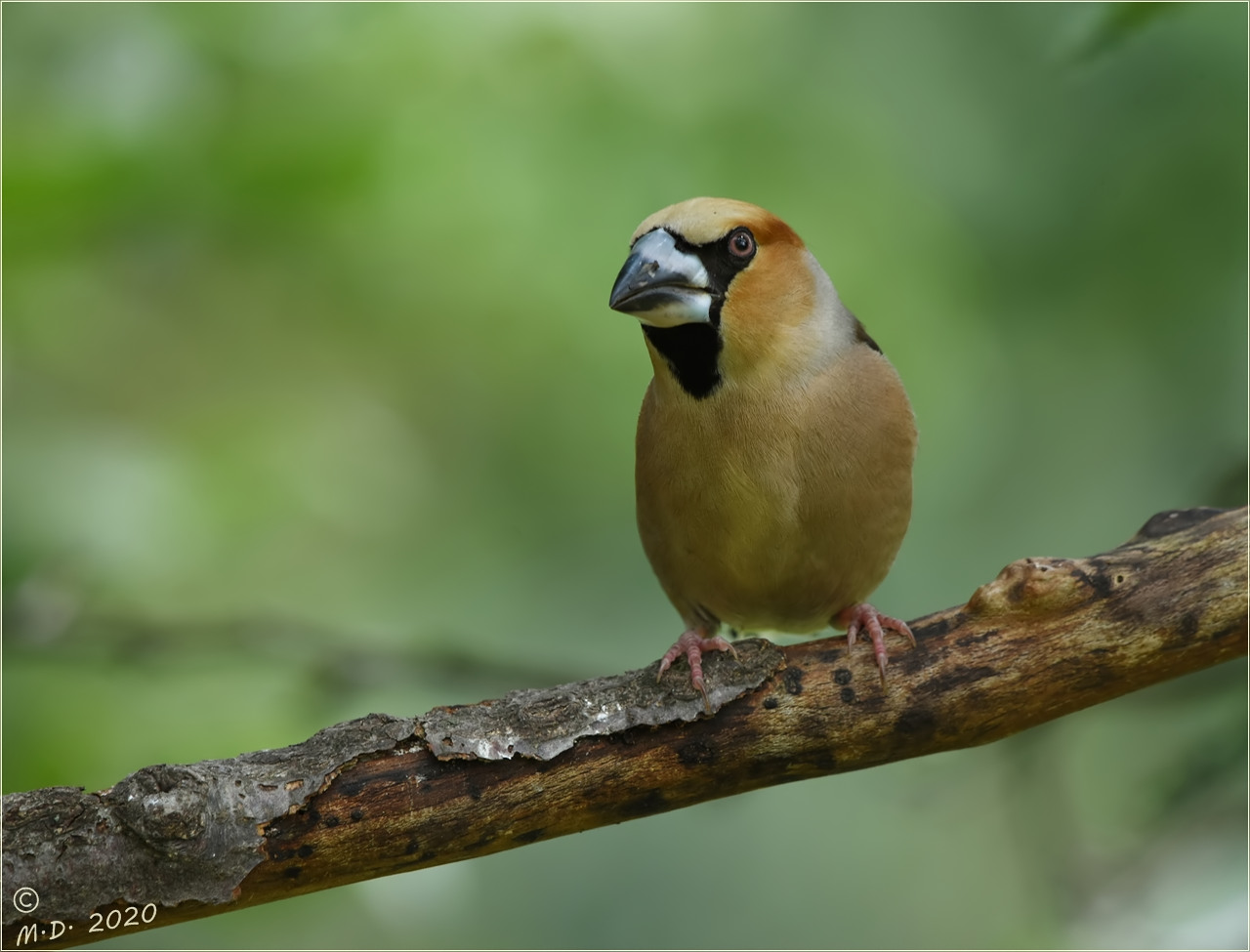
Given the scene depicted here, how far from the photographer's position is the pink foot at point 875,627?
3.07 m

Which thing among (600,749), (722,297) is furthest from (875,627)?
(722,297)

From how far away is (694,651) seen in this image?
3164 millimetres

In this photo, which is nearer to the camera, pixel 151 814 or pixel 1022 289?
pixel 151 814

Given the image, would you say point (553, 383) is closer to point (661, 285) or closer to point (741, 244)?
point (741, 244)

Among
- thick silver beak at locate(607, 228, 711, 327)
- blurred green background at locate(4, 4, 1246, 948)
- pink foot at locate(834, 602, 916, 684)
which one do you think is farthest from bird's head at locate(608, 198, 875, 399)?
blurred green background at locate(4, 4, 1246, 948)

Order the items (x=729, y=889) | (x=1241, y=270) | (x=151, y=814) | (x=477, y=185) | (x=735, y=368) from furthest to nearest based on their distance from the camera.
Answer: (x=729, y=889) → (x=477, y=185) → (x=1241, y=270) → (x=735, y=368) → (x=151, y=814)

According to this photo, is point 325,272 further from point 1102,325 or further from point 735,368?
point 1102,325

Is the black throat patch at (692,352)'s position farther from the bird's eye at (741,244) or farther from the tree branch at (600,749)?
the tree branch at (600,749)

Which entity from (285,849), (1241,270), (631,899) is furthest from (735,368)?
(631,899)

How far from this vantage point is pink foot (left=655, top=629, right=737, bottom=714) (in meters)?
3.03

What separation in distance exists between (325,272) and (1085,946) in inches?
149

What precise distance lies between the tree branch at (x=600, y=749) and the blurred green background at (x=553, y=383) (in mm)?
819

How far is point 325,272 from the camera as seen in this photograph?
5.01m

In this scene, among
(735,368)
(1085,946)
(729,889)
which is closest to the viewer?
(735,368)
